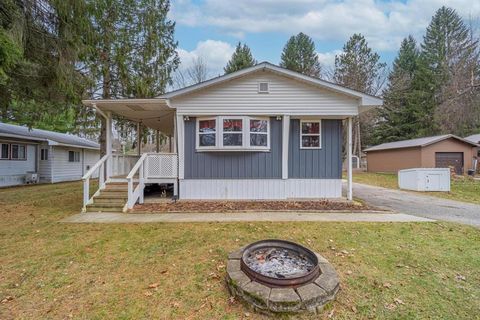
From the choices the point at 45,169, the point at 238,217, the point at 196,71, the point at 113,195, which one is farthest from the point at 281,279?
the point at 196,71

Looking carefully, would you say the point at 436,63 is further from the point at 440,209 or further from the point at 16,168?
the point at 16,168

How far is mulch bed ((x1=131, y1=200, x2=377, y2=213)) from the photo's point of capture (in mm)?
7492

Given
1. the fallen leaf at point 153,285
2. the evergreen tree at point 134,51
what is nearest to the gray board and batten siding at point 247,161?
the evergreen tree at point 134,51

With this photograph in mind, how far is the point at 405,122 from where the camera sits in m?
32.1

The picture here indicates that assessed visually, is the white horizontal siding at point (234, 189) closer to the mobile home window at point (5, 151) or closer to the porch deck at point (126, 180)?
the porch deck at point (126, 180)

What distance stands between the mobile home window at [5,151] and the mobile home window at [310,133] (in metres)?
16.7

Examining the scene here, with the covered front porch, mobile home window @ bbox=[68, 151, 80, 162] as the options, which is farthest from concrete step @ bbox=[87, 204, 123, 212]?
mobile home window @ bbox=[68, 151, 80, 162]

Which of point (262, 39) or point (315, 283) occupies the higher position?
point (262, 39)

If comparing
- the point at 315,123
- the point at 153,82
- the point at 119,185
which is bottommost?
the point at 119,185

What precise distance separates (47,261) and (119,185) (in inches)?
183

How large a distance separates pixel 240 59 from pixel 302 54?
452 inches

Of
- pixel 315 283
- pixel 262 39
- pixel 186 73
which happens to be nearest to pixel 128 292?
pixel 315 283

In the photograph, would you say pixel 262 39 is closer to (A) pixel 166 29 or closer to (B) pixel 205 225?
(A) pixel 166 29

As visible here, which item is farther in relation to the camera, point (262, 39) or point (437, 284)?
point (262, 39)
